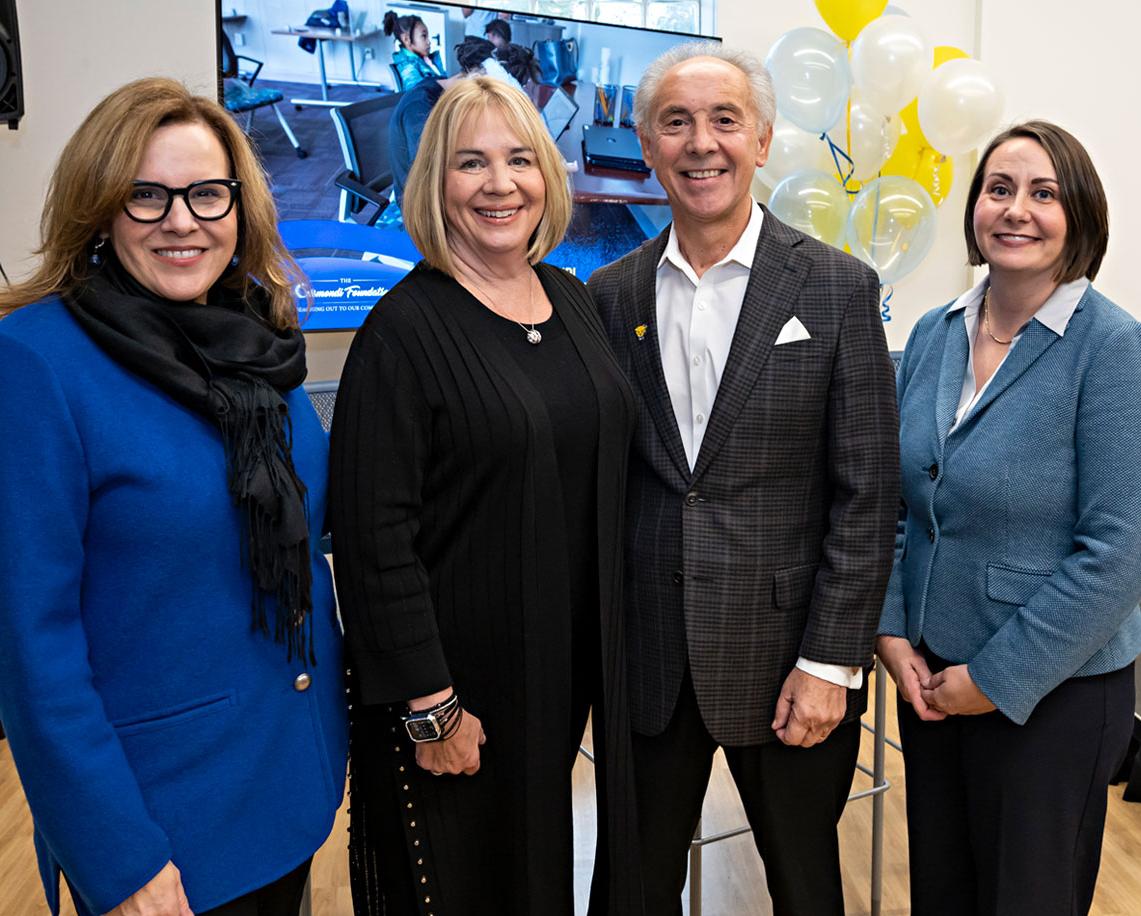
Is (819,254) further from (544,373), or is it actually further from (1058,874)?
(1058,874)

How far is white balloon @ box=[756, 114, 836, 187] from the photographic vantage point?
3.96 meters

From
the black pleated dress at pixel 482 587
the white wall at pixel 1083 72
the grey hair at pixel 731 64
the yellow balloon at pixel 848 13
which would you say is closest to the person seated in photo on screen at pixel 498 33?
the yellow balloon at pixel 848 13

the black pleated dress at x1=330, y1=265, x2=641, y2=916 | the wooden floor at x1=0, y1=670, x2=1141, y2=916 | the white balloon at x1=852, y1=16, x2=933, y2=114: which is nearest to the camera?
the black pleated dress at x1=330, y1=265, x2=641, y2=916

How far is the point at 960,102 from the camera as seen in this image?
371cm

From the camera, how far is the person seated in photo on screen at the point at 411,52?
383cm

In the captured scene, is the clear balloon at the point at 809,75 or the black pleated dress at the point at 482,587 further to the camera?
the clear balloon at the point at 809,75

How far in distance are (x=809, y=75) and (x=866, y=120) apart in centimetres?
35

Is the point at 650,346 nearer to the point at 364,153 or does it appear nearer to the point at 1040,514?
the point at 1040,514

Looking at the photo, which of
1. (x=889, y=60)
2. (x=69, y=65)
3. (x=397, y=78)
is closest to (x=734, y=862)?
(x=889, y=60)

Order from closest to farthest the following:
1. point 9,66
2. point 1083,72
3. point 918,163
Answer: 1. point 9,66
2. point 918,163
3. point 1083,72

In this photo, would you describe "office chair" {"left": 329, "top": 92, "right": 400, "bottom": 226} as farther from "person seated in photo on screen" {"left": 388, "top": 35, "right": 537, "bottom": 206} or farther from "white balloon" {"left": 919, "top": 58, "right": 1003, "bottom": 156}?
"white balloon" {"left": 919, "top": 58, "right": 1003, "bottom": 156}

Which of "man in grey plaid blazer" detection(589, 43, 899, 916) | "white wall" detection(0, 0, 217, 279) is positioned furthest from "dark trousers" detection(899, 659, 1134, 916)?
"white wall" detection(0, 0, 217, 279)

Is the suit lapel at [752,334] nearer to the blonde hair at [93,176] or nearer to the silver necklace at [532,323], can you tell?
the silver necklace at [532,323]

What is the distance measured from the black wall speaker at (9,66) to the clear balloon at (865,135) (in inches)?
114
